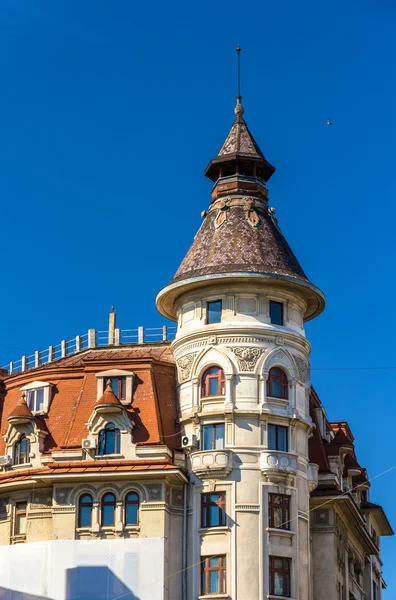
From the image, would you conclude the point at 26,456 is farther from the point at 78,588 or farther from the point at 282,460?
the point at 282,460

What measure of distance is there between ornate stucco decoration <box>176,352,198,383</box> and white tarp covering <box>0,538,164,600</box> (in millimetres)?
9759

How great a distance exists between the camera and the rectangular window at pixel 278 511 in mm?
72062

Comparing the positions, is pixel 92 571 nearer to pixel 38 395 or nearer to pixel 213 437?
pixel 213 437

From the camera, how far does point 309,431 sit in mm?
76312

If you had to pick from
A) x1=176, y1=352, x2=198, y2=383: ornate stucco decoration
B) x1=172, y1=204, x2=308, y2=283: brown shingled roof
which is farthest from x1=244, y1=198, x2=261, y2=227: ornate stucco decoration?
x1=176, y1=352, x2=198, y2=383: ornate stucco decoration

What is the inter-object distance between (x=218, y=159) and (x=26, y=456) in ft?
68.7

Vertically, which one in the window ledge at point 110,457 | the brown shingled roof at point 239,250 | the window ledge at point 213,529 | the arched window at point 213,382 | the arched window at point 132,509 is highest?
the brown shingled roof at point 239,250

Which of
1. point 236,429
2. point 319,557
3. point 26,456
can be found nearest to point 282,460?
point 236,429

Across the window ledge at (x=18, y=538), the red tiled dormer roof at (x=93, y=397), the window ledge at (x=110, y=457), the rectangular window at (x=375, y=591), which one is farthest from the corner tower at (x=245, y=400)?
the rectangular window at (x=375, y=591)

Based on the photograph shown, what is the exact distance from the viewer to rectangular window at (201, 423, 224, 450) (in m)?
73.2

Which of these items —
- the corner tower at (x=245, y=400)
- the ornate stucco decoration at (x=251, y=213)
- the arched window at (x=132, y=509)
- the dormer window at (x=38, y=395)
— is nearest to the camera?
the corner tower at (x=245, y=400)

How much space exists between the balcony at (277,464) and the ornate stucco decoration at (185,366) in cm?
665

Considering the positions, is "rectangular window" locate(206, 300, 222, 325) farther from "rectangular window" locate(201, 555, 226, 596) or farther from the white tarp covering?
"rectangular window" locate(201, 555, 226, 596)

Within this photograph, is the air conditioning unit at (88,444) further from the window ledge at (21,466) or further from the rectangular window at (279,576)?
the rectangular window at (279,576)
